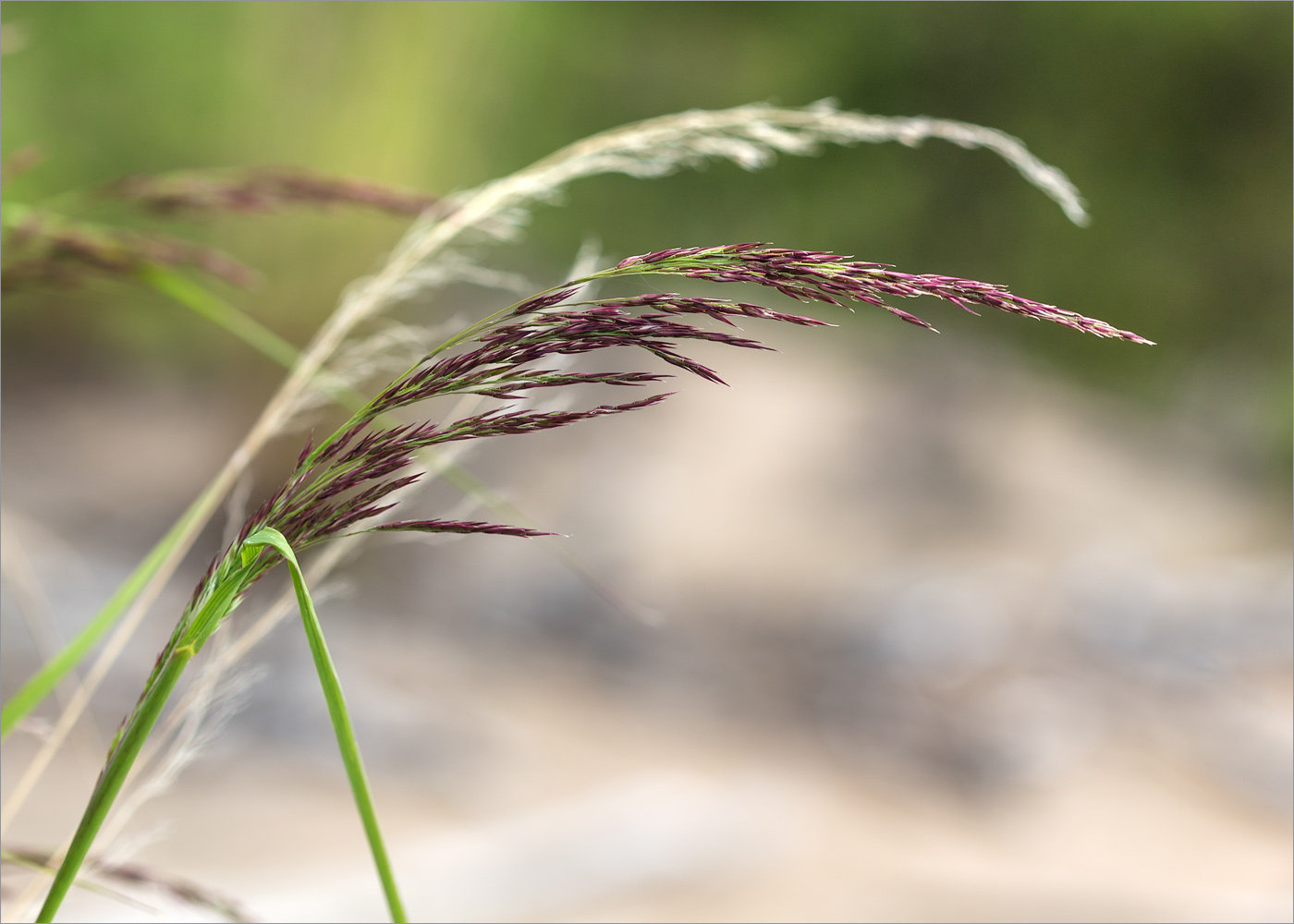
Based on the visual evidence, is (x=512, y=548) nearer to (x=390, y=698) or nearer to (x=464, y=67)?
(x=390, y=698)

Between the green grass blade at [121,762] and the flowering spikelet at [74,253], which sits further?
the flowering spikelet at [74,253]

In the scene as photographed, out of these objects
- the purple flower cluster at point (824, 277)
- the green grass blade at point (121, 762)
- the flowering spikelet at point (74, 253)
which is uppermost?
the flowering spikelet at point (74, 253)

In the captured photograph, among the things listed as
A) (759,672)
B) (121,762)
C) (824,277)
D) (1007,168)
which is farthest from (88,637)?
(1007,168)

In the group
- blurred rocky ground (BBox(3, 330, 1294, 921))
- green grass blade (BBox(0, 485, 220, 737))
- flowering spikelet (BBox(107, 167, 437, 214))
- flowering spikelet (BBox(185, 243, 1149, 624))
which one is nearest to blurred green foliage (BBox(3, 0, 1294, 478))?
blurred rocky ground (BBox(3, 330, 1294, 921))

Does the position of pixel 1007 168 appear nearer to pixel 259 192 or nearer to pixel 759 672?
pixel 759 672

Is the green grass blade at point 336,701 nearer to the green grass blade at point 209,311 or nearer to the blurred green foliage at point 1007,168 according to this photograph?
the green grass blade at point 209,311

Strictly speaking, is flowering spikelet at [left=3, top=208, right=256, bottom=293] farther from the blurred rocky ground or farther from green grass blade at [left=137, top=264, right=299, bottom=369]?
the blurred rocky ground

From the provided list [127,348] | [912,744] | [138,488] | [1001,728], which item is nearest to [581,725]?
[912,744]

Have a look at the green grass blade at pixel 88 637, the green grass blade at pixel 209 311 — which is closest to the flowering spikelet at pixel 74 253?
the green grass blade at pixel 209 311
